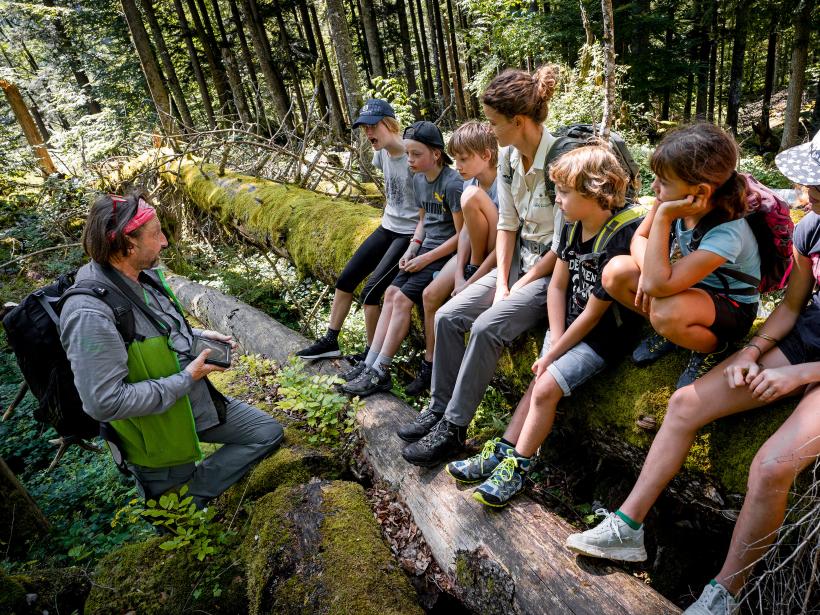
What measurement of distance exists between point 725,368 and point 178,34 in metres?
22.5

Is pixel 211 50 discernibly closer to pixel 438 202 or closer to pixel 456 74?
pixel 456 74

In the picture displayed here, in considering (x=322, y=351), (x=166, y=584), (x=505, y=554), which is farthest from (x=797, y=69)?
(x=166, y=584)

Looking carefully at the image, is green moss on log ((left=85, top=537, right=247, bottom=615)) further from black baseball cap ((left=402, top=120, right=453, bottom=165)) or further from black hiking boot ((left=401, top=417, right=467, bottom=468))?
black baseball cap ((left=402, top=120, right=453, bottom=165))

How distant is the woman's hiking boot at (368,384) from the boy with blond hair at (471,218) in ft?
1.15

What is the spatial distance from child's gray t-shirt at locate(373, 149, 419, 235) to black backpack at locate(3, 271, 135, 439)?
7.99ft

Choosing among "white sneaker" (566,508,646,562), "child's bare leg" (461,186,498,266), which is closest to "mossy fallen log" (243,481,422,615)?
"white sneaker" (566,508,646,562)

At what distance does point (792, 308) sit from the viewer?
2.15m

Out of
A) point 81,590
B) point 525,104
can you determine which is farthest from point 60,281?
→ point 525,104

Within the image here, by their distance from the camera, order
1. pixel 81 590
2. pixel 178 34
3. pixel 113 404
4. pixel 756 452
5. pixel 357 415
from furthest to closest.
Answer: pixel 178 34
pixel 357 415
pixel 81 590
pixel 113 404
pixel 756 452

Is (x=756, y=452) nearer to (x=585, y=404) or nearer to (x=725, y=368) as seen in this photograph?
(x=725, y=368)

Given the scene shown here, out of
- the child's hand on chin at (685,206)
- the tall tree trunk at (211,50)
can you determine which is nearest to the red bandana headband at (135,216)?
the child's hand on chin at (685,206)

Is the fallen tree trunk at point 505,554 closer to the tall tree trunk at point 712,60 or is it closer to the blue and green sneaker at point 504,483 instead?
the blue and green sneaker at point 504,483

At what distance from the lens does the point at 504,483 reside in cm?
246

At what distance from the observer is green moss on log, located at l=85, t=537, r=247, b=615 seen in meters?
2.69
